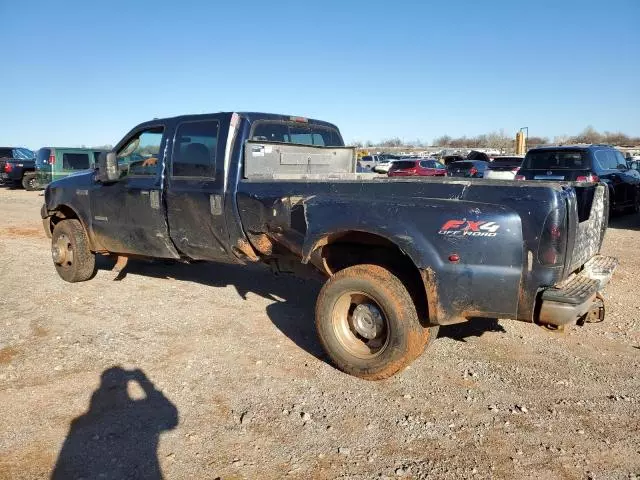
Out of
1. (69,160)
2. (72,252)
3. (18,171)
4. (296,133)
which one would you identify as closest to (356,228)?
(296,133)

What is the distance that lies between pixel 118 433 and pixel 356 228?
2.02m

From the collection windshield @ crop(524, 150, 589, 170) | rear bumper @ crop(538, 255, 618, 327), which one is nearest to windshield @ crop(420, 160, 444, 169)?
windshield @ crop(524, 150, 589, 170)

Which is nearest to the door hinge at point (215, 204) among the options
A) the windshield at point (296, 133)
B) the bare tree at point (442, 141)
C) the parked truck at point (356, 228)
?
the parked truck at point (356, 228)

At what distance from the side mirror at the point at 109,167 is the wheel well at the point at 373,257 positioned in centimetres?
272

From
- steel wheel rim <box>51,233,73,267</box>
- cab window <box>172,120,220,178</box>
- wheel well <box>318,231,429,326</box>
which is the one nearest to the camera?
wheel well <box>318,231,429,326</box>

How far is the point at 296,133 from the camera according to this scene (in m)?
5.51

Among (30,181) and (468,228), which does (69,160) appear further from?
(468,228)

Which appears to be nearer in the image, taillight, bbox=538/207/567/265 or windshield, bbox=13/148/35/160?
taillight, bbox=538/207/567/265

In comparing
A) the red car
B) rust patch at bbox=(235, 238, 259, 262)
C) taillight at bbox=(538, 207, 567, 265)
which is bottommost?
rust patch at bbox=(235, 238, 259, 262)

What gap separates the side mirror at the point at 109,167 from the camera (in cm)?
542

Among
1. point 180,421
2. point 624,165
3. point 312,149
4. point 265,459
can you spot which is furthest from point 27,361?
point 624,165

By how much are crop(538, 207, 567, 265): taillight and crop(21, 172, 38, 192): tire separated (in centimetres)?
2352

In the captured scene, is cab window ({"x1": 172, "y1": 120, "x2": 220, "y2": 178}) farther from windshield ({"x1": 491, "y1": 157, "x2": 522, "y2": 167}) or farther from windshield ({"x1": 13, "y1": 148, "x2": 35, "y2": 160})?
windshield ({"x1": 13, "y1": 148, "x2": 35, "y2": 160})

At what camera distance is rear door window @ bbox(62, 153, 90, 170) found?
1794 cm
